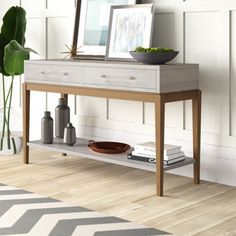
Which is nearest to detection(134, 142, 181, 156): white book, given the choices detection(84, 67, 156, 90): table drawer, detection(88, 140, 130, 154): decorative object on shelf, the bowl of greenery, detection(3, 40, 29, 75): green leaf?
detection(88, 140, 130, 154): decorative object on shelf

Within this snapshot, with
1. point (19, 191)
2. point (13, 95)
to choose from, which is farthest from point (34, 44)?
point (19, 191)

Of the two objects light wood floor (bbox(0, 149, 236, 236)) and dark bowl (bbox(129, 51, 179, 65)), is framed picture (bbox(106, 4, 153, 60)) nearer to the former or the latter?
dark bowl (bbox(129, 51, 179, 65))

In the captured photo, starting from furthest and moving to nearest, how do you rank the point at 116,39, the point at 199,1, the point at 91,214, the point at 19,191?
the point at 116,39 < the point at 199,1 < the point at 19,191 < the point at 91,214

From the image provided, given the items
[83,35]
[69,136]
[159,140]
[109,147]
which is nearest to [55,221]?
[159,140]

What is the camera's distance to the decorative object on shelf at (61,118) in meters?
4.15

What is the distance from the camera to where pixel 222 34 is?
342 cm

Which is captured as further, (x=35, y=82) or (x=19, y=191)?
(x=35, y=82)

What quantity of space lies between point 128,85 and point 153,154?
44 cm

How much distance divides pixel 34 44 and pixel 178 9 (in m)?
1.52

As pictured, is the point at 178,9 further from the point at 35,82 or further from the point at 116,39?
the point at 35,82

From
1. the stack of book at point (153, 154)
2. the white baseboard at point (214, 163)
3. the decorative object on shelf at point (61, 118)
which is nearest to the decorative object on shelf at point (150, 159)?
the stack of book at point (153, 154)

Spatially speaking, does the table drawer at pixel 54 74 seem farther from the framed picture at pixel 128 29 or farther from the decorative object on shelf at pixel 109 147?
the decorative object on shelf at pixel 109 147

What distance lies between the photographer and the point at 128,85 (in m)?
3.32

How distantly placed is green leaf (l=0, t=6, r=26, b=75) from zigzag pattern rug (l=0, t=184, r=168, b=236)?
167cm
